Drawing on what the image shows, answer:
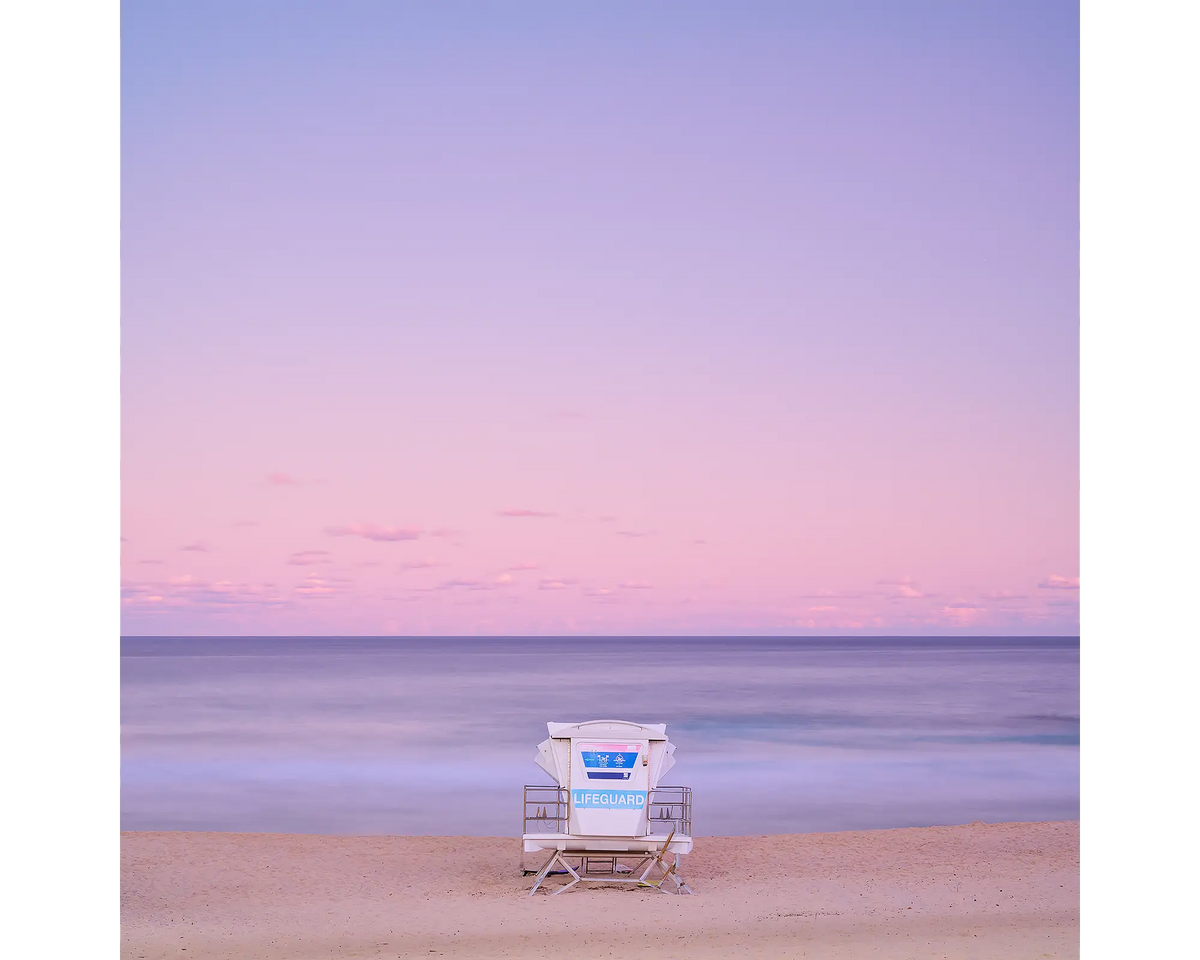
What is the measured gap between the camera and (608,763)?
12461mm

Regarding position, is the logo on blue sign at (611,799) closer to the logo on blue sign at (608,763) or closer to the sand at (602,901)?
the logo on blue sign at (608,763)

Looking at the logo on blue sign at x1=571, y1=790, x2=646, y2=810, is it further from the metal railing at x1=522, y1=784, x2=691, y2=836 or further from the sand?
the sand

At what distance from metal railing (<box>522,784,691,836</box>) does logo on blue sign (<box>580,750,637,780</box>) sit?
31 centimetres

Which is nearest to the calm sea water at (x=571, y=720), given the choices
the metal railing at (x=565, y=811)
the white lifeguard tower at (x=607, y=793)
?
the metal railing at (x=565, y=811)

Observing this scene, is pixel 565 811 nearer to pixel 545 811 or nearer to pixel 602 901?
pixel 602 901

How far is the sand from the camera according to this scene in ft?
33.4

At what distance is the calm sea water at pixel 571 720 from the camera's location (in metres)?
24.2

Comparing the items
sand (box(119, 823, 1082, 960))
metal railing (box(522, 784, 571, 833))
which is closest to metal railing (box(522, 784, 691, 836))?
metal railing (box(522, 784, 571, 833))

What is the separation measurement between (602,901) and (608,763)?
124 centimetres

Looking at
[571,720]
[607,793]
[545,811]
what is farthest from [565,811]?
[571,720]

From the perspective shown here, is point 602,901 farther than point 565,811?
No
